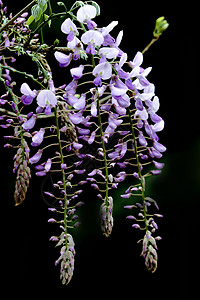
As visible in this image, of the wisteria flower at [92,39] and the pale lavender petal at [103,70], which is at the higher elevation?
the wisteria flower at [92,39]

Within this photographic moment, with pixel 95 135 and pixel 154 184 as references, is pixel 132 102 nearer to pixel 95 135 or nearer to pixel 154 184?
pixel 95 135

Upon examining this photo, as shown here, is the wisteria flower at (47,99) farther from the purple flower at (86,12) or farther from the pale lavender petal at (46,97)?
the purple flower at (86,12)

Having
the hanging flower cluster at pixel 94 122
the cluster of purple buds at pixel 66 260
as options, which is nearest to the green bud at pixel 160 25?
the hanging flower cluster at pixel 94 122

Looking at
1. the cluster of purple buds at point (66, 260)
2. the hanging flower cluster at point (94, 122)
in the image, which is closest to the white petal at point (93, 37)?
the hanging flower cluster at point (94, 122)

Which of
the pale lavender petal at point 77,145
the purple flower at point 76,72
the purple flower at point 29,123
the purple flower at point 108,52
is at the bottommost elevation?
the pale lavender petal at point 77,145

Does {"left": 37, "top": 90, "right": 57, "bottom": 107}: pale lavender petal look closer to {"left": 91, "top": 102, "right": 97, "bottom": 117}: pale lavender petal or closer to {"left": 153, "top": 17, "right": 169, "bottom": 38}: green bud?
{"left": 91, "top": 102, "right": 97, "bottom": 117}: pale lavender petal

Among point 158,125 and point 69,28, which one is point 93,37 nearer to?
point 69,28

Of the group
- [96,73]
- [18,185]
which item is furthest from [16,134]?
[96,73]
